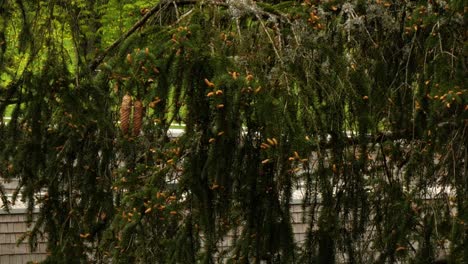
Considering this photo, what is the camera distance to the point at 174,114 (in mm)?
5523

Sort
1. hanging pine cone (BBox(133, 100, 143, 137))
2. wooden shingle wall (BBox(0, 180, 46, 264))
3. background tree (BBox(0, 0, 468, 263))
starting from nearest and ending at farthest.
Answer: background tree (BBox(0, 0, 468, 263))
hanging pine cone (BBox(133, 100, 143, 137))
wooden shingle wall (BBox(0, 180, 46, 264))

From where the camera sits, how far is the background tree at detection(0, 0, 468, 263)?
16.9 feet

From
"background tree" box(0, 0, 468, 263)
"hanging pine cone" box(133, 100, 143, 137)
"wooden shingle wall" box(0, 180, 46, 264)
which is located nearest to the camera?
"background tree" box(0, 0, 468, 263)

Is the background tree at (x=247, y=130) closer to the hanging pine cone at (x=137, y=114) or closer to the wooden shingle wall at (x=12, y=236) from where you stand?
the hanging pine cone at (x=137, y=114)

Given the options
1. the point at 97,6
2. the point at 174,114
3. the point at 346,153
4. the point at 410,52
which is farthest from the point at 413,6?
the point at 97,6

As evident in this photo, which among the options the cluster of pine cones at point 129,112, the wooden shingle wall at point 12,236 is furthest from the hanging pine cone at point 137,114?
the wooden shingle wall at point 12,236

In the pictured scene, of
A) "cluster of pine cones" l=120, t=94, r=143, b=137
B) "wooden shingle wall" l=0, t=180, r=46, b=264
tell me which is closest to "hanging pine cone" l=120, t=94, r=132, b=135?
"cluster of pine cones" l=120, t=94, r=143, b=137

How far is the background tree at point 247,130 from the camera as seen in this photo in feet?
16.9

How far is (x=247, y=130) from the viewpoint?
517 cm

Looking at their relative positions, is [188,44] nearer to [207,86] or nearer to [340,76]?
[207,86]

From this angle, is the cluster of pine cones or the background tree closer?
the background tree

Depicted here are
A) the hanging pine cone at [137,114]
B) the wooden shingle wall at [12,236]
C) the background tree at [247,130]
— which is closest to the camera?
the background tree at [247,130]

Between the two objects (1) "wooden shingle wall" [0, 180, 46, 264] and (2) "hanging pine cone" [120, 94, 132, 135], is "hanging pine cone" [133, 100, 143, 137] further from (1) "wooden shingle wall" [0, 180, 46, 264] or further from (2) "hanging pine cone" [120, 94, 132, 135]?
(1) "wooden shingle wall" [0, 180, 46, 264]

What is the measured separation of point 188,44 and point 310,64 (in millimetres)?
653
